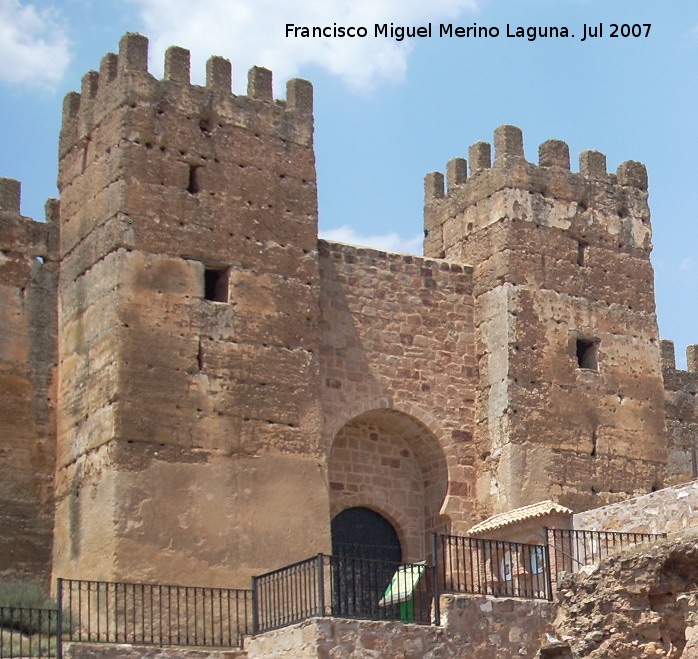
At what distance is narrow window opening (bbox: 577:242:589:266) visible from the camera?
23.5 meters

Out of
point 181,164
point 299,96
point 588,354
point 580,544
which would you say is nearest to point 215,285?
point 181,164

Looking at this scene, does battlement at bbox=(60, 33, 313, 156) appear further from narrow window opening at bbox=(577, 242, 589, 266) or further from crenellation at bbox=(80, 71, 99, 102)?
narrow window opening at bbox=(577, 242, 589, 266)

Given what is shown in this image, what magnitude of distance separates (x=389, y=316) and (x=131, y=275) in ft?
13.8

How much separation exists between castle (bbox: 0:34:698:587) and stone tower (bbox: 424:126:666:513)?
1.5 inches

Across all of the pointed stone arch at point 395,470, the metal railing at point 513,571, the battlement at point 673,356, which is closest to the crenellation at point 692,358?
the battlement at point 673,356

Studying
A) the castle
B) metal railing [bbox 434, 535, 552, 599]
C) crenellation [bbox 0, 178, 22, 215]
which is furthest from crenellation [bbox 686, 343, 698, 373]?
crenellation [bbox 0, 178, 22, 215]

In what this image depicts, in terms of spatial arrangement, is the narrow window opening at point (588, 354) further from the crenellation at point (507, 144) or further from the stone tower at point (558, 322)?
the crenellation at point (507, 144)

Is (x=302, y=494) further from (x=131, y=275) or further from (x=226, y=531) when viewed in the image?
(x=131, y=275)

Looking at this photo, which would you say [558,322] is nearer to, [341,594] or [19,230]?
[341,594]

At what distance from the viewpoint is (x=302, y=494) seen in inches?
794

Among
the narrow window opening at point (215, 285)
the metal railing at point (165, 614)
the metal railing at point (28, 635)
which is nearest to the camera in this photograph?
the metal railing at point (28, 635)

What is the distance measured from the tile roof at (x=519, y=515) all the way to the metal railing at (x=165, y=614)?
3.41 meters

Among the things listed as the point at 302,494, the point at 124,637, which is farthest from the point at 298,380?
the point at 124,637

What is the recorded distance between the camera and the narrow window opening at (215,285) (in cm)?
2061
